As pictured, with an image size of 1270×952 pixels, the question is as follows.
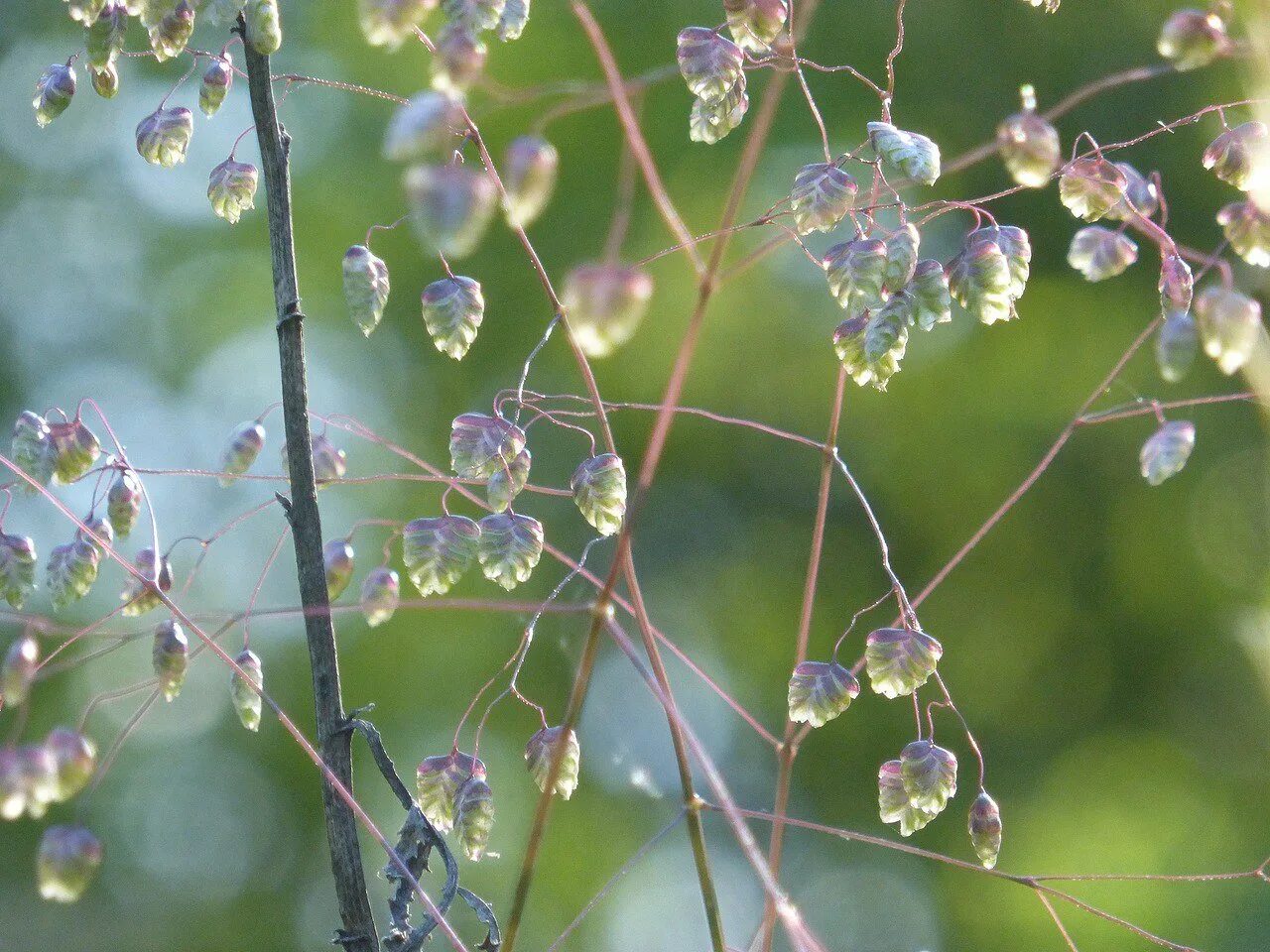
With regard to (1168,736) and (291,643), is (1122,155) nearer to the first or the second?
(1168,736)

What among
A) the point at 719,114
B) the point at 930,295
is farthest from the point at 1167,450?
the point at 719,114

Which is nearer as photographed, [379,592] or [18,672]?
[18,672]

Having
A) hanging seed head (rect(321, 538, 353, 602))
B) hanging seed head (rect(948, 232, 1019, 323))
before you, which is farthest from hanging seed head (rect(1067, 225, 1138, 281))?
hanging seed head (rect(321, 538, 353, 602))

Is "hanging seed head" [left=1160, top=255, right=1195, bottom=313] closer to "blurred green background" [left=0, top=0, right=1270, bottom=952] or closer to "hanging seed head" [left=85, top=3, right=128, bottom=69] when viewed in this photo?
"hanging seed head" [left=85, top=3, right=128, bottom=69]

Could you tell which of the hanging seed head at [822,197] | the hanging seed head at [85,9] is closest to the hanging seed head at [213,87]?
the hanging seed head at [85,9]

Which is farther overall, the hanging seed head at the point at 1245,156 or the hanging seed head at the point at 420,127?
the hanging seed head at the point at 1245,156

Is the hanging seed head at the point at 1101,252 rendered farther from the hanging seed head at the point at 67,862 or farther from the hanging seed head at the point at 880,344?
the hanging seed head at the point at 67,862

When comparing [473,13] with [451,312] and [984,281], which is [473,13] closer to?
[451,312]
